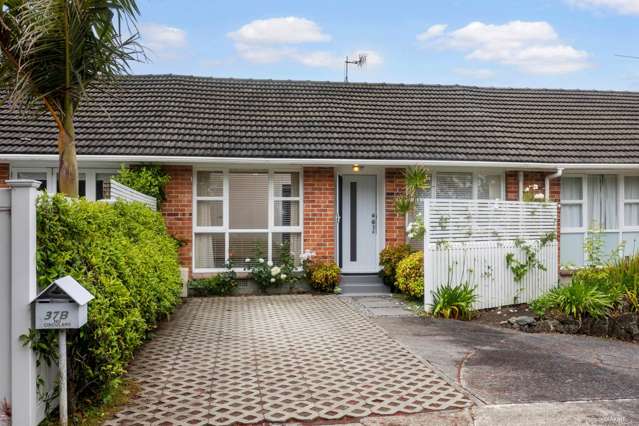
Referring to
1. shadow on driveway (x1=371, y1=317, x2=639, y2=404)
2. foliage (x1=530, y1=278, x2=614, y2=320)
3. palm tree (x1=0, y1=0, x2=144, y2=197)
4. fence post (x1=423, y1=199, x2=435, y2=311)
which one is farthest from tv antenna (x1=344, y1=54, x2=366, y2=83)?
palm tree (x1=0, y1=0, x2=144, y2=197)

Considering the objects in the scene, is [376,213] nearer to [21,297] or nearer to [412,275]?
[412,275]

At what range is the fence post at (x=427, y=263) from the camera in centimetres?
939

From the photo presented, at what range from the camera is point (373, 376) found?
5809 millimetres

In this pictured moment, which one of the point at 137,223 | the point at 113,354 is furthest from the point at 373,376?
the point at 137,223

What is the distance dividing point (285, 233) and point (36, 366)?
8053 mm

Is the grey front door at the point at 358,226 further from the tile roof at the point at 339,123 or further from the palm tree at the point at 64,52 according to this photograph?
the palm tree at the point at 64,52

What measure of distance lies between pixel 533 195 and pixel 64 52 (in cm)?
990

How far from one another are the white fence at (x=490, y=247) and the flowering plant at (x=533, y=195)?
39 centimetres

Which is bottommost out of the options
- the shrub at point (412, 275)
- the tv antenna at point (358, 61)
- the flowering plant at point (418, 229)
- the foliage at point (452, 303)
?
the foliage at point (452, 303)

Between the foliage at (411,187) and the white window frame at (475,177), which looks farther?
the white window frame at (475,177)

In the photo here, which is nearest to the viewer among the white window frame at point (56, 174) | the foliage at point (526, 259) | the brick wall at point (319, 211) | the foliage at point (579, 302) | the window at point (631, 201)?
the foliage at point (579, 302)

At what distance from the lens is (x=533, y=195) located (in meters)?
12.7

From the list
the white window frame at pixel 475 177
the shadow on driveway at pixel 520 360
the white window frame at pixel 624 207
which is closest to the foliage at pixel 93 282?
the shadow on driveway at pixel 520 360

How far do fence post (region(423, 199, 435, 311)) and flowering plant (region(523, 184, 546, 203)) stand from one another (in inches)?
138
